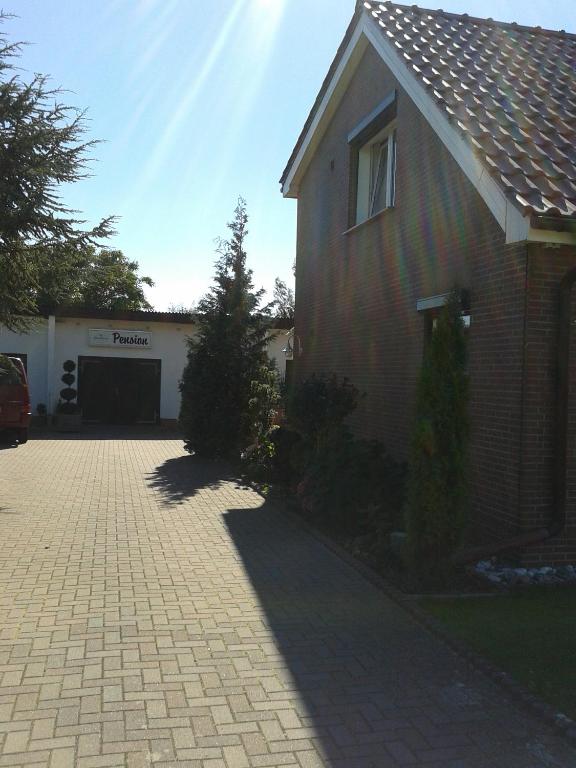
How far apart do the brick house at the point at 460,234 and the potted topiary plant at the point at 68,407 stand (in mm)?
8628

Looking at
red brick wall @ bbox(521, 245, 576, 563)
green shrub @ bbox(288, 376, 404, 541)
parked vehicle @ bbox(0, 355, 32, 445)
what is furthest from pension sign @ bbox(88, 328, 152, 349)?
red brick wall @ bbox(521, 245, 576, 563)

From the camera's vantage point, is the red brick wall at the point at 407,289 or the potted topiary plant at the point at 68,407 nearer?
the red brick wall at the point at 407,289

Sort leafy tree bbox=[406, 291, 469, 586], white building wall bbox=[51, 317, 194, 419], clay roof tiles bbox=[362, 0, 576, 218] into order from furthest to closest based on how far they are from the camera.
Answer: white building wall bbox=[51, 317, 194, 419] < clay roof tiles bbox=[362, 0, 576, 218] < leafy tree bbox=[406, 291, 469, 586]

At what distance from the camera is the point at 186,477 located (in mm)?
12469

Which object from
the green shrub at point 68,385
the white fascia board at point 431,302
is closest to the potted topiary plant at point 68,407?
the green shrub at point 68,385

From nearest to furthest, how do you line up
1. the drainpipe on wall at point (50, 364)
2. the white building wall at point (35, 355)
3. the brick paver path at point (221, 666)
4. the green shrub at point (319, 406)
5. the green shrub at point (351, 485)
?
1. the brick paver path at point (221, 666)
2. the green shrub at point (351, 485)
3. the green shrub at point (319, 406)
4. the white building wall at point (35, 355)
5. the drainpipe on wall at point (50, 364)

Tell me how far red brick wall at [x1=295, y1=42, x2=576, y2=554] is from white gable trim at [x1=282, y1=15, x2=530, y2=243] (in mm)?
216

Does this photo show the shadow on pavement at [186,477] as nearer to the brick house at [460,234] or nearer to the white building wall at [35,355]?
the brick house at [460,234]

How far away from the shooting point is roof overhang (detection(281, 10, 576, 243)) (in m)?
6.52

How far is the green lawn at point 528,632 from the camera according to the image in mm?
4293

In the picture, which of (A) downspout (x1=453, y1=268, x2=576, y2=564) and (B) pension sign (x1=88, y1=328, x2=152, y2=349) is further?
(B) pension sign (x1=88, y1=328, x2=152, y2=349)

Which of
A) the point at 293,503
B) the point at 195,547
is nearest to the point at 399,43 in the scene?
the point at 293,503

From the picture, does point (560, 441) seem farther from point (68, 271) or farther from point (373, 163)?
point (68, 271)

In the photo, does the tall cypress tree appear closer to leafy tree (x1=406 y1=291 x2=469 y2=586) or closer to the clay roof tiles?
the clay roof tiles
